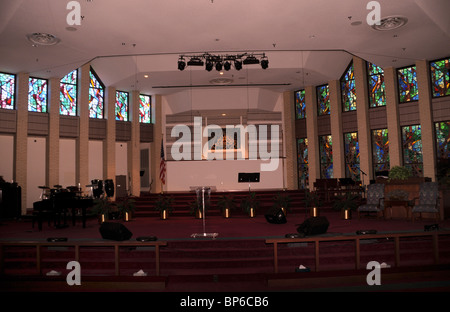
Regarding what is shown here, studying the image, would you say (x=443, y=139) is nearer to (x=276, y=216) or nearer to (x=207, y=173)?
(x=276, y=216)

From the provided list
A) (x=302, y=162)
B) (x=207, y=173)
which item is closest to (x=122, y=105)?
(x=207, y=173)

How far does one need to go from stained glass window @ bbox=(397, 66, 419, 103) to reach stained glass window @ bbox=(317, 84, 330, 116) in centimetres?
292

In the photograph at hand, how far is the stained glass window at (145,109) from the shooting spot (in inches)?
677

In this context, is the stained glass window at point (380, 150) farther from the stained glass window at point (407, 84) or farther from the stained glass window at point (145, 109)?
the stained glass window at point (145, 109)

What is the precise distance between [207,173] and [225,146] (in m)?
1.39

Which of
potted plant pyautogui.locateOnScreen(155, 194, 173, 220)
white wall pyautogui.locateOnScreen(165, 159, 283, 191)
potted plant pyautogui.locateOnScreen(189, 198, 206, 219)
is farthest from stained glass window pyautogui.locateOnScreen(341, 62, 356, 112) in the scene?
potted plant pyautogui.locateOnScreen(155, 194, 173, 220)

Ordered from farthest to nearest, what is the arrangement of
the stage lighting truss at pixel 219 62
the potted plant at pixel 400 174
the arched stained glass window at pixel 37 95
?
the arched stained glass window at pixel 37 95
the stage lighting truss at pixel 219 62
the potted plant at pixel 400 174

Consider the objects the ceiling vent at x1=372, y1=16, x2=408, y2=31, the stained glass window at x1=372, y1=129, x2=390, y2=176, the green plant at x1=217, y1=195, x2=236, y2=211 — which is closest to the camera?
the ceiling vent at x1=372, y1=16, x2=408, y2=31

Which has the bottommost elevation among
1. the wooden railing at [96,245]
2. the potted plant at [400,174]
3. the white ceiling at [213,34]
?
the wooden railing at [96,245]

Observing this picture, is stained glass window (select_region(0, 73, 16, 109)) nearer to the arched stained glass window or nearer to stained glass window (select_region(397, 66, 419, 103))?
the arched stained glass window

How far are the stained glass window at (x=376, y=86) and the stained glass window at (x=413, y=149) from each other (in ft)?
4.60

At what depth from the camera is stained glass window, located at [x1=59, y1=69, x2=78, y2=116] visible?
14.9 meters

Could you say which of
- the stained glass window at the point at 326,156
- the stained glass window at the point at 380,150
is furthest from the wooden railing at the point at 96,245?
the stained glass window at the point at 326,156

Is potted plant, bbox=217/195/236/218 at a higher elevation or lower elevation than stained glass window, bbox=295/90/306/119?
lower
